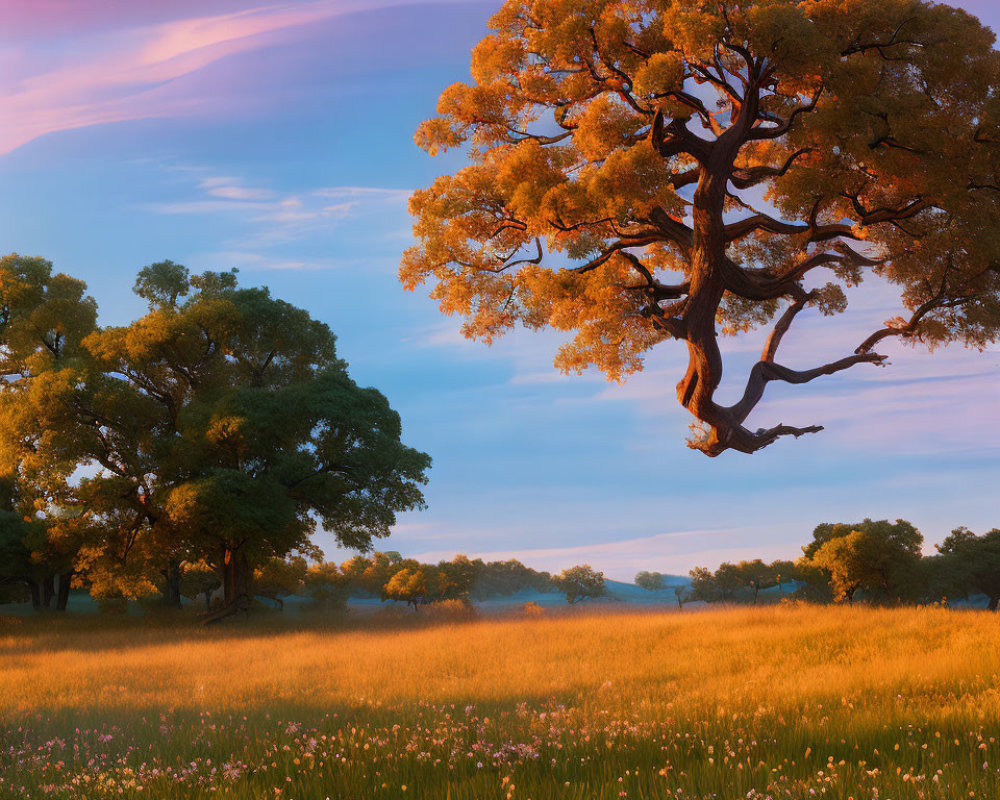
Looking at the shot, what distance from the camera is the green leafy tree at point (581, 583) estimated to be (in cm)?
7638

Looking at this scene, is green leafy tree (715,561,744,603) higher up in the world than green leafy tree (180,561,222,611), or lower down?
lower down

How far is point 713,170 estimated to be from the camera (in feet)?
52.0

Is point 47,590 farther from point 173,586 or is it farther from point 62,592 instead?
point 173,586

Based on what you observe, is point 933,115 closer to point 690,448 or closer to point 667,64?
point 667,64

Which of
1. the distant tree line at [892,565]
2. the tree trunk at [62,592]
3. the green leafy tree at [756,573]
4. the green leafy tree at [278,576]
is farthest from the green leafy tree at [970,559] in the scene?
the tree trunk at [62,592]

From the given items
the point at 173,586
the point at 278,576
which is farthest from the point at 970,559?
the point at 173,586

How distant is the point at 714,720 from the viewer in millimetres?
8289

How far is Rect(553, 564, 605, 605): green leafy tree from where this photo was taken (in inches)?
3007

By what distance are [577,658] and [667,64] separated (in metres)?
12.0

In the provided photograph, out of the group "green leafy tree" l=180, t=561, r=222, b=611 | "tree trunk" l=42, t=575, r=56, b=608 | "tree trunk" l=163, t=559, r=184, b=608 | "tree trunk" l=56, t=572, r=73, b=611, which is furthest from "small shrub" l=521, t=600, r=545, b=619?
"tree trunk" l=56, t=572, r=73, b=611

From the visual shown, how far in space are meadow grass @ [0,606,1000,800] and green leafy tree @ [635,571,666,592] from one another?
284 feet

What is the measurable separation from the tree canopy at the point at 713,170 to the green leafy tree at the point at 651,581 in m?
89.2

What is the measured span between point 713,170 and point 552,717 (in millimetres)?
11933

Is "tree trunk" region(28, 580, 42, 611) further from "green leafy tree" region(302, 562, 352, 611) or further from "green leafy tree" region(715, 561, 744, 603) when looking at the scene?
"green leafy tree" region(715, 561, 744, 603)
